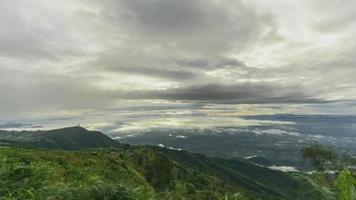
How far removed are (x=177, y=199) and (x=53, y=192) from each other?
421cm

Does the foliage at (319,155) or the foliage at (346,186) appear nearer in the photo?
the foliage at (346,186)

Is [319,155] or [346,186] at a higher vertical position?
[346,186]

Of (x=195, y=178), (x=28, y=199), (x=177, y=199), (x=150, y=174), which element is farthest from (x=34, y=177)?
(x=195, y=178)

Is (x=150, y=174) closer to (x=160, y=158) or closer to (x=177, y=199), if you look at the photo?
(x=160, y=158)

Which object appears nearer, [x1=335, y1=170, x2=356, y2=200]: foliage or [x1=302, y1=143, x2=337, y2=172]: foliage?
[x1=335, y1=170, x2=356, y2=200]: foliage

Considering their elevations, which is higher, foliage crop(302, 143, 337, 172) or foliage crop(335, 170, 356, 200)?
foliage crop(335, 170, 356, 200)

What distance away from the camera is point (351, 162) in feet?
249

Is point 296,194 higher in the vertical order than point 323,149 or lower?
higher

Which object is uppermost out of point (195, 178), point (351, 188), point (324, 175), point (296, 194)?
point (351, 188)

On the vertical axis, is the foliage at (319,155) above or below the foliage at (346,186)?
below

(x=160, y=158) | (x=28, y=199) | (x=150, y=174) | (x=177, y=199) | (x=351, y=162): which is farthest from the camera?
(x=160, y=158)

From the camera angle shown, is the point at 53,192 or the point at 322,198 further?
the point at 322,198

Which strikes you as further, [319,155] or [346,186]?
[319,155]

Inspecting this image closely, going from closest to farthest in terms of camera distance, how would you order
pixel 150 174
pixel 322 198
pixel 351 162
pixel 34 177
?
pixel 322 198
pixel 34 177
pixel 351 162
pixel 150 174
